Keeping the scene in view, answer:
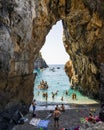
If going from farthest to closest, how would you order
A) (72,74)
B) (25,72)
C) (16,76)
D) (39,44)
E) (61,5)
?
(72,74) < (61,5) < (39,44) < (25,72) < (16,76)

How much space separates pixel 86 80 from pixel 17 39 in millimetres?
26083

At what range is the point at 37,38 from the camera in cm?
3469

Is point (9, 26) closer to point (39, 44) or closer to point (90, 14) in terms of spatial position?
point (39, 44)

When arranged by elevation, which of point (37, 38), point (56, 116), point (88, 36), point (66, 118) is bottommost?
point (66, 118)

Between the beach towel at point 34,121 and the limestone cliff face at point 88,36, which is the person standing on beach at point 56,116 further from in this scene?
the limestone cliff face at point 88,36

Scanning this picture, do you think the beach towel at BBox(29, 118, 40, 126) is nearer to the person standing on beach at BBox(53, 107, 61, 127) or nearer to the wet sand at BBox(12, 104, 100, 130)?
the wet sand at BBox(12, 104, 100, 130)

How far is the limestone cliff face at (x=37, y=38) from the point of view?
25516mm

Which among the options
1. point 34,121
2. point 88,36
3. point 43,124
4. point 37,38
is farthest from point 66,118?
point 88,36

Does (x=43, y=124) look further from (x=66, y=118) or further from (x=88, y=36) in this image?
(x=88, y=36)

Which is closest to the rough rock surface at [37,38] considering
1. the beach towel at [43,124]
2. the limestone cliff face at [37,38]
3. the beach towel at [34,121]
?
the limestone cliff face at [37,38]

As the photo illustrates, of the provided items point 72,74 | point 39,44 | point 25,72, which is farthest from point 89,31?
point 72,74

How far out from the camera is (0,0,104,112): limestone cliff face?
2552cm

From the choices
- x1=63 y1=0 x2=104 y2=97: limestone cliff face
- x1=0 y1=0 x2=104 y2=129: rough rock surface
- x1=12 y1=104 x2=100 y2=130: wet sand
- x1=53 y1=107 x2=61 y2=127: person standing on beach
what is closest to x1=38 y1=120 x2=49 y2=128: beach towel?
x1=12 y1=104 x2=100 y2=130: wet sand

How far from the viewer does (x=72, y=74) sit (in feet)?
214
